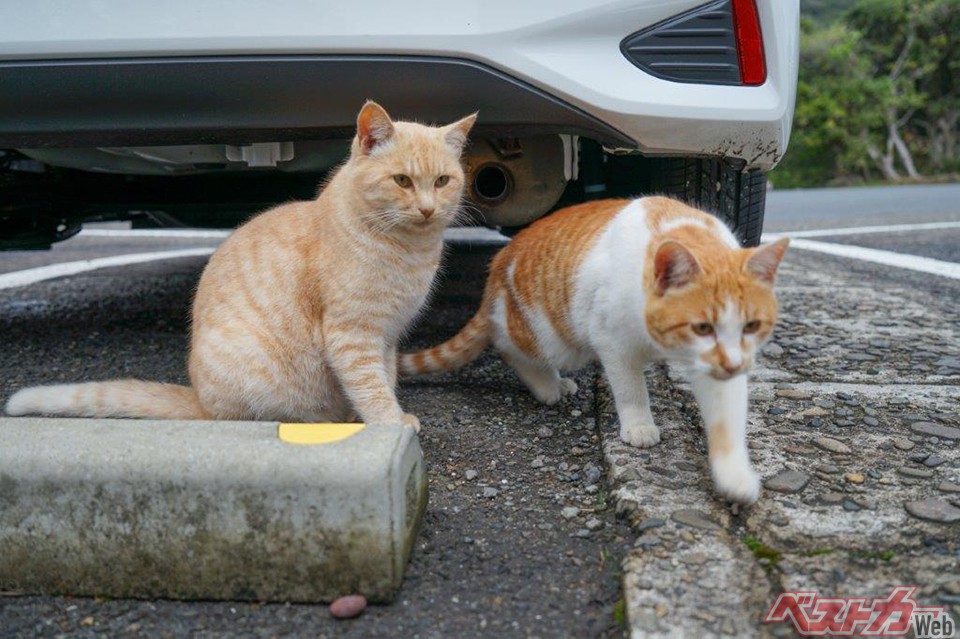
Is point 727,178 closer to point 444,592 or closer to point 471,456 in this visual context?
point 471,456

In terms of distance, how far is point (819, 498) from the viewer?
5.79 ft

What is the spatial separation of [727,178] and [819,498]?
3.95 feet

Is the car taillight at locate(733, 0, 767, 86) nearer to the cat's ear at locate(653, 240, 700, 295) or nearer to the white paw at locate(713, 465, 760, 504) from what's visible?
the cat's ear at locate(653, 240, 700, 295)

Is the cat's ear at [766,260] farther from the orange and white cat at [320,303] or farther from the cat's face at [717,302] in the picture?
the orange and white cat at [320,303]

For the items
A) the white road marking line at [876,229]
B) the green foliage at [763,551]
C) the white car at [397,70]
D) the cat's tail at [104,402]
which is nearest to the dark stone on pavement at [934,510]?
the green foliage at [763,551]

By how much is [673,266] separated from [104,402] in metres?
1.42

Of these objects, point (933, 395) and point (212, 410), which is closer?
point (212, 410)

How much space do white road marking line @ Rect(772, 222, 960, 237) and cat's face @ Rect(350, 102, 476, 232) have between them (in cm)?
492

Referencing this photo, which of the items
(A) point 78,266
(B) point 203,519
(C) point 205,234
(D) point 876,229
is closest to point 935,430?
(B) point 203,519

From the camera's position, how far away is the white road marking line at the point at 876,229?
6652 mm

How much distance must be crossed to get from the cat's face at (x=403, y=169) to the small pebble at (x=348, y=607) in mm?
998

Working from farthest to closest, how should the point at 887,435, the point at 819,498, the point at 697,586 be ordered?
the point at 887,435 → the point at 819,498 → the point at 697,586

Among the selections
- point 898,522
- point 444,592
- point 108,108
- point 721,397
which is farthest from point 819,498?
point 108,108

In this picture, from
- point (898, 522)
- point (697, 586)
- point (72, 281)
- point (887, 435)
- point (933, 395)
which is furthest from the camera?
point (72, 281)
